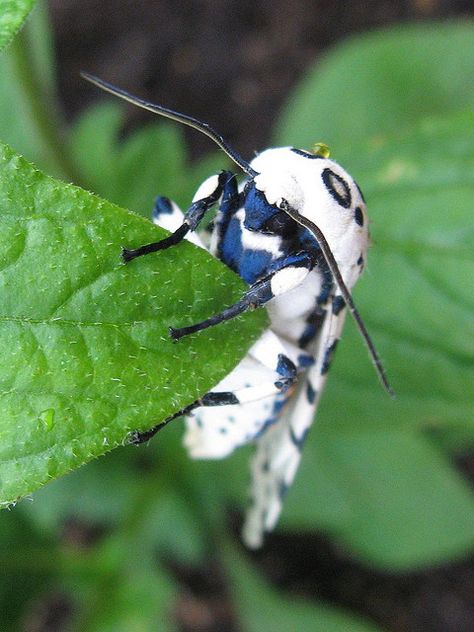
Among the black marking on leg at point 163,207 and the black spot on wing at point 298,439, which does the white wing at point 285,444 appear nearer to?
the black spot on wing at point 298,439

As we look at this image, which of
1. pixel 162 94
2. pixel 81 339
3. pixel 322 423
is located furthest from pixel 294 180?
pixel 162 94

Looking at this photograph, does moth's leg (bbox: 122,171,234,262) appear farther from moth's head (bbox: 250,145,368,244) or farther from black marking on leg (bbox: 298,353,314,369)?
black marking on leg (bbox: 298,353,314,369)

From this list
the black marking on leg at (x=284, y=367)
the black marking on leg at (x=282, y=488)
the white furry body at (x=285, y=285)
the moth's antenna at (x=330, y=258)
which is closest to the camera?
the moth's antenna at (x=330, y=258)

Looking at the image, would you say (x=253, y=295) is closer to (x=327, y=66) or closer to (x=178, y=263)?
(x=178, y=263)

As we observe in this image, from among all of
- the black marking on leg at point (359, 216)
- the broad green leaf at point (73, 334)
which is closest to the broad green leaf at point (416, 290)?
the black marking on leg at point (359, 216)

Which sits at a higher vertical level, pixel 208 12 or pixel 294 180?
pixel 294 180

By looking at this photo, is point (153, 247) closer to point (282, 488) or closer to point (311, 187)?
point (311, 187)

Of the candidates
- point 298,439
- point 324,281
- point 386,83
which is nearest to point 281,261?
point 324,281
